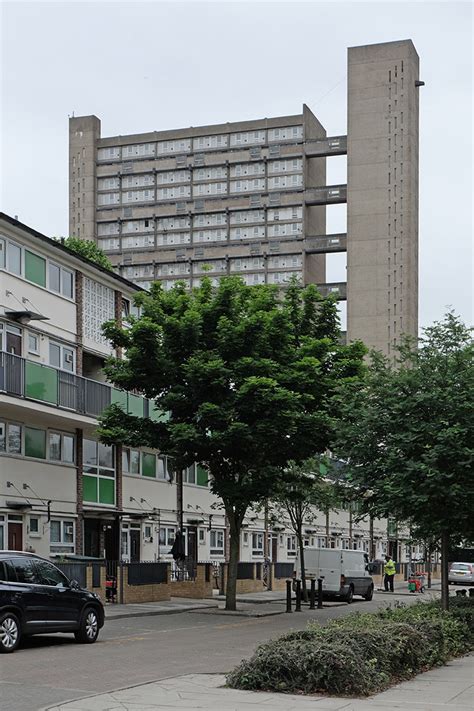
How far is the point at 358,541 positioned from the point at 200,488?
27936mm

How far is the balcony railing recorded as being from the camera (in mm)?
30167

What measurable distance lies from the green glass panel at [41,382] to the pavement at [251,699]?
1755cm

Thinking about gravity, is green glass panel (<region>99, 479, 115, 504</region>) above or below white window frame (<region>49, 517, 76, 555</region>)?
above

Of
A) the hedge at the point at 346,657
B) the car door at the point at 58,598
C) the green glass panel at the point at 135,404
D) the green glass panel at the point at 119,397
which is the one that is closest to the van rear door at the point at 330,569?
the green glass panel at the point at 135,404

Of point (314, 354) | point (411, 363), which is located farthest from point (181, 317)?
point (411, 363)

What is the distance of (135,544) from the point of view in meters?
39.1

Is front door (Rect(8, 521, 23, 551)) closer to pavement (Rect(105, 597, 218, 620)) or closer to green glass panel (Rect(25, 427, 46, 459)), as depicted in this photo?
green glass panel (Rect(25, 427, 46, 459))

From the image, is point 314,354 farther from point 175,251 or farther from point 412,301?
point 175,251

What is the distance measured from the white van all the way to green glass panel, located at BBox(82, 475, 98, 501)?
33.5 ft

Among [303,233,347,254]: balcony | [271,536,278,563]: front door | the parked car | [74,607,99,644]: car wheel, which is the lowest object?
the parked car

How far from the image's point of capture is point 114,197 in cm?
12044

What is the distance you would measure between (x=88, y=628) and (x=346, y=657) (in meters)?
8.32

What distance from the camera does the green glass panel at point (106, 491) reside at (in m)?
36.6

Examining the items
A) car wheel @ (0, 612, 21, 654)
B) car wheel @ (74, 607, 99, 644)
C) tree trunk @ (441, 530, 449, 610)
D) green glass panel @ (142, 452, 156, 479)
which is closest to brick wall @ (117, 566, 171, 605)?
green glass panel @ (142, 452, 156, 479)
